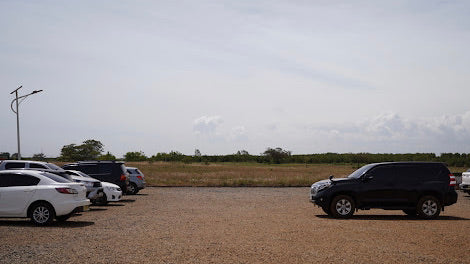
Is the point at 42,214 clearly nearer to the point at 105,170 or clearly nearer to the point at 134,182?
the point at 105,170

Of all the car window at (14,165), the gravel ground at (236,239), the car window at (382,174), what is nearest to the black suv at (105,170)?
the car window at (14,165)

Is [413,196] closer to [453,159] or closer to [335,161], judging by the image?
[453,159]

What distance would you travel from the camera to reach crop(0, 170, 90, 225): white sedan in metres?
15.0

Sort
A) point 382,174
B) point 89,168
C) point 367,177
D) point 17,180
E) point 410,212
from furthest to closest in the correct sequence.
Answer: point 89,168, point 410,212, point 382,174, point 367,177, point 17,180

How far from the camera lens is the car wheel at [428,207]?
17781mm

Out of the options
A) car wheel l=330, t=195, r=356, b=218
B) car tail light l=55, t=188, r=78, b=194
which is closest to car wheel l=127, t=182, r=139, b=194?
car tail light l=55, t=188, r=78, b=194

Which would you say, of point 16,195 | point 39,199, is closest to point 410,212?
point 39,199

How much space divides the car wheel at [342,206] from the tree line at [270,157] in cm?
8476

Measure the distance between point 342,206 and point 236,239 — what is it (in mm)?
6606

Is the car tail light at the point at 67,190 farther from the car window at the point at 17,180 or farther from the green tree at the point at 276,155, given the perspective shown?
the green tree at the point at 276,155

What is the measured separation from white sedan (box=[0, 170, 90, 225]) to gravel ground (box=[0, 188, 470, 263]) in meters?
0.38

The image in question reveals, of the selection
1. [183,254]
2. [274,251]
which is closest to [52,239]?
[183,254]

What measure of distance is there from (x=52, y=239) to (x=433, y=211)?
12.3m

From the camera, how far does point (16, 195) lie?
15133 millimetres
